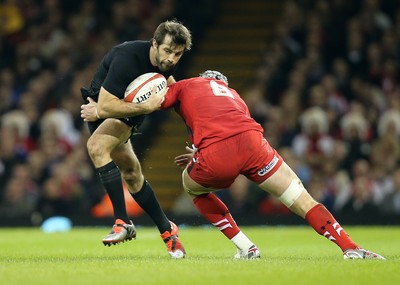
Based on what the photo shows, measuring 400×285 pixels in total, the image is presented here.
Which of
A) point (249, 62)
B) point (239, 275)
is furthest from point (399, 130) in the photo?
point (239, 275)

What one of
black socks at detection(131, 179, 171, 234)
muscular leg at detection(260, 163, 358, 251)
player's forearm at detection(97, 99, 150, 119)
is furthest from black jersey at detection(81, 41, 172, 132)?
muscular leg at detection(260, 163, 358, 251)

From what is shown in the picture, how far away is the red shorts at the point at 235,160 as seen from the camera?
8438 millimetres

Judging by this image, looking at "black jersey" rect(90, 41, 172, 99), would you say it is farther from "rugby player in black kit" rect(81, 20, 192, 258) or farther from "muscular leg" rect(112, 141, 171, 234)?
"muscular leg" rect(112, 141, 171, 234)

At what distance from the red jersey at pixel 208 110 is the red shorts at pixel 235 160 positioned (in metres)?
0.07

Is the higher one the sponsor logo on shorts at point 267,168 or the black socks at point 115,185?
the sponsor logo on shorts at point 267,168

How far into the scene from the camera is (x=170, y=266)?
7.94 meters

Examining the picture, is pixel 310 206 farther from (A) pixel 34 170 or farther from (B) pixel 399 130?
(A) pixel 34 170

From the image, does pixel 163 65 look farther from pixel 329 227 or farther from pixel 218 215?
pixel 329 227

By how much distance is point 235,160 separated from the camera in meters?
8.45

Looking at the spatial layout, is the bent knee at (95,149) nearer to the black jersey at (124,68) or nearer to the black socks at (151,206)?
the black jersey at (124,68)

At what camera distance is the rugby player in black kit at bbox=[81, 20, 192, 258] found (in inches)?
348

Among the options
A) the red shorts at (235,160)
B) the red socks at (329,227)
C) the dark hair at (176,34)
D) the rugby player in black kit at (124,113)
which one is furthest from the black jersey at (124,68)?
the red socks at (329,227)

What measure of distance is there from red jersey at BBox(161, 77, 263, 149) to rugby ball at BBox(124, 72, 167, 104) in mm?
87

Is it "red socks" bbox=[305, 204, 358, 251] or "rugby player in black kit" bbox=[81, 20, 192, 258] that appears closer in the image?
"red socks" bbox=[305, 204, 358, 251]
